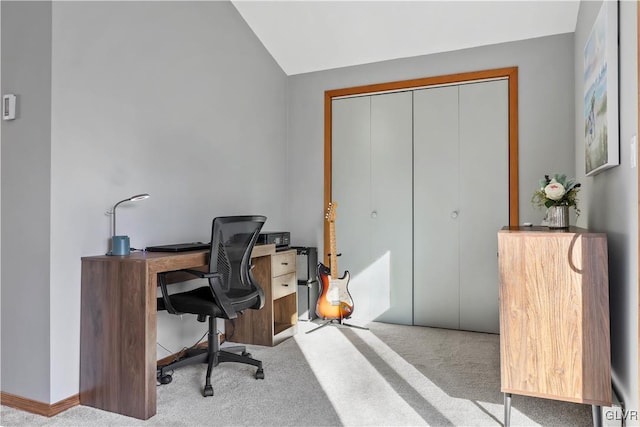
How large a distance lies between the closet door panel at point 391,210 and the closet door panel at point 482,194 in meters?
0.46

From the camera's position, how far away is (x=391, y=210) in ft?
13.3

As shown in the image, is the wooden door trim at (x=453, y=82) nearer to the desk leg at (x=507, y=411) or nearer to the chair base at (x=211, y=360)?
the chair base at (x=211, y=360)

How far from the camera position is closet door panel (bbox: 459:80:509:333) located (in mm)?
3672

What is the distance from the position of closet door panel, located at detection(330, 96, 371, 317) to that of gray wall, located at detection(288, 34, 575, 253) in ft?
0.55

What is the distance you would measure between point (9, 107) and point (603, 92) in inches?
118

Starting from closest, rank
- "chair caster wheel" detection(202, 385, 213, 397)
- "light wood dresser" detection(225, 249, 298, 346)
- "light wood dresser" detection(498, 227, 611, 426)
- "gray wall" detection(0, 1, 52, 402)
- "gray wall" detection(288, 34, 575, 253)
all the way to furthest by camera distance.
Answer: "light wood dresser" detection(498, 227, 611, 426) < "gray wall" detection(0, 1, 52, 402) < "chair caster wheel" detection(202, 385, 213, 397) < "light wood dresser" detection(225, 249, 298, 346) < "gray wall" detection(288, 34, 575, 253)

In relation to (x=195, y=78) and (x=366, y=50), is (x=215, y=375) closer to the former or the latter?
(x=195, y=78)

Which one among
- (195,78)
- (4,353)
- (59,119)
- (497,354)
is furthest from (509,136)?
(4,353)

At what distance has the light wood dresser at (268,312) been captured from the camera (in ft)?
10.9

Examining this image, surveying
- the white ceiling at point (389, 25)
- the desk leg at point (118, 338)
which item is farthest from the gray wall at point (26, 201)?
the white ceiling at point (389, 25)

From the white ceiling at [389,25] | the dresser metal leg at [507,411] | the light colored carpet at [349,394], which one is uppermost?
the white ceiling at [389,25]

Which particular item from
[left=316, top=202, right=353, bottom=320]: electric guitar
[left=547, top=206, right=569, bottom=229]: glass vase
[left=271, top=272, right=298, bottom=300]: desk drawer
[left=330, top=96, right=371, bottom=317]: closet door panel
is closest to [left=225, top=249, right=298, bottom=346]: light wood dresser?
[left=271, top=272, right=298, bottom=300]: desk drawer

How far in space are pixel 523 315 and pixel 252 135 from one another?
2663mm

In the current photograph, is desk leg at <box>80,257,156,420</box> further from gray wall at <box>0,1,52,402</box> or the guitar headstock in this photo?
the guitar headstock
